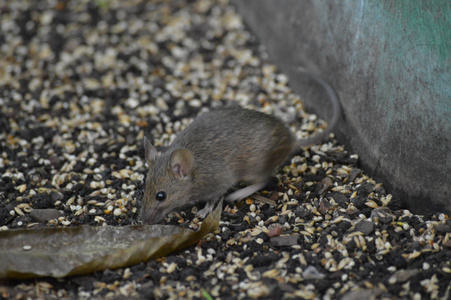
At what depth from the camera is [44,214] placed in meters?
4.65

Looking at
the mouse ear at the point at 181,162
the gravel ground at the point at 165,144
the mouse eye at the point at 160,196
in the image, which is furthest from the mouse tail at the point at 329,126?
the mouse eye at the point at 160,196

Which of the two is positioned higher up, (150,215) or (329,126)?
(329,126)

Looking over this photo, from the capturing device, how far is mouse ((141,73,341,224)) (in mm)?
4660

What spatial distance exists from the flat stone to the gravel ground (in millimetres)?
17

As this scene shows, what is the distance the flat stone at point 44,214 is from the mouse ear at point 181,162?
0.98 m

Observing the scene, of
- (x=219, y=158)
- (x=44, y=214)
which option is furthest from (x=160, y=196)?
(x=44, y=214)

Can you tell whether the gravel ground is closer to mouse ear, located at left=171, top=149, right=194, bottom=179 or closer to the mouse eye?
the mouse eye

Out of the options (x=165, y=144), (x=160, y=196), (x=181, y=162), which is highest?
(x=181, y=162)

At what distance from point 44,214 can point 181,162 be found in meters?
1.16

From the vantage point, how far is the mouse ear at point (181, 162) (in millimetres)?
4504

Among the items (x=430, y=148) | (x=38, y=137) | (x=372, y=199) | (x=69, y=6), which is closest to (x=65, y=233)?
(x=38, y=137)

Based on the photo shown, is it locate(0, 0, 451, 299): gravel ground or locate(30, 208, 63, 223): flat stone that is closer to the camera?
locate(0, 0, 451, 299): gravel ground

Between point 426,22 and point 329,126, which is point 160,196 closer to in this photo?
point 329,126

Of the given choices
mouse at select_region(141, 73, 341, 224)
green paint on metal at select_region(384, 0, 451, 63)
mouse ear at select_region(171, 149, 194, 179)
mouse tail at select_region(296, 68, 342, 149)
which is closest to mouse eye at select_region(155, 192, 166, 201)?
mouse at select_region(141, 73, 341, 224)
